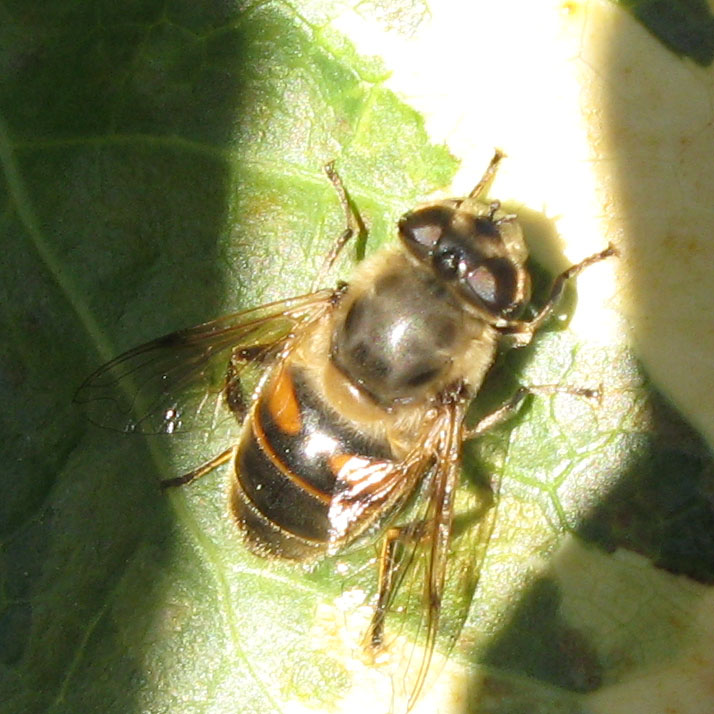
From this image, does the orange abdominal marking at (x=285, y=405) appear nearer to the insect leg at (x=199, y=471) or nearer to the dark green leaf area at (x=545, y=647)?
the insect leg at (x=199, y=471)

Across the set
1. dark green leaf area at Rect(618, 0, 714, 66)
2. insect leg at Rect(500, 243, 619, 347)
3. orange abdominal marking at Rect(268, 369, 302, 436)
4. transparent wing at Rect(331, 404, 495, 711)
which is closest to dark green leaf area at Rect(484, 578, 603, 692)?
transparent wing at Rect(331, 404, 495, 711)

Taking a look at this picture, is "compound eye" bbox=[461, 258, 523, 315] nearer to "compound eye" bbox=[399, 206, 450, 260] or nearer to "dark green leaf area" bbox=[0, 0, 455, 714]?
"compound eye" bbox=[399, 206, 450, 260]

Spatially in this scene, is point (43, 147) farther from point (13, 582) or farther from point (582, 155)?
point (582, 155)

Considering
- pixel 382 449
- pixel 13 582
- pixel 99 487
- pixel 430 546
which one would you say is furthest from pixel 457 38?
pixel 13 582

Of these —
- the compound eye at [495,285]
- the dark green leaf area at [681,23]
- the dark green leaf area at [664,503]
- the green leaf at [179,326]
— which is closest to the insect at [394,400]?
the compound eye at [495,285]

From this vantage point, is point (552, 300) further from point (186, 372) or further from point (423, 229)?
point (186, 372)

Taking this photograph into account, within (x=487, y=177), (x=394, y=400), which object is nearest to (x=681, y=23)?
(x=487, y=177)
